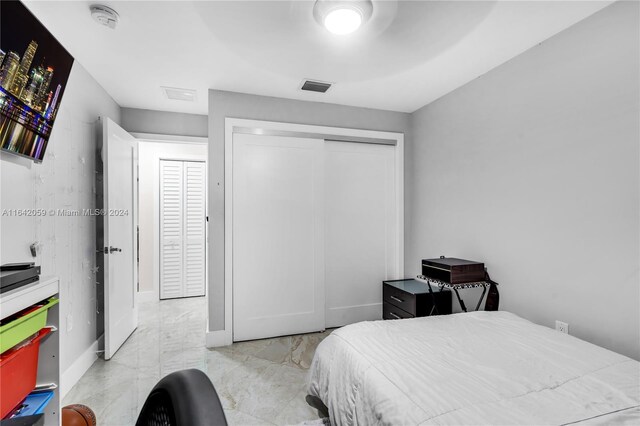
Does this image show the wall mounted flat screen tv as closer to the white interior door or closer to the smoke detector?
the smoke detector

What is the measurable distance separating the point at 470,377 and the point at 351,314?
2289mm

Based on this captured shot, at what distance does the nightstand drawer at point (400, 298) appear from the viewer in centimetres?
285

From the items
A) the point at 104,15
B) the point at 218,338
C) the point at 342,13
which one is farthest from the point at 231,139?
the point at 218,338

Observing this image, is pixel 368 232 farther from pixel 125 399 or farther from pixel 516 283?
pixel 125 399

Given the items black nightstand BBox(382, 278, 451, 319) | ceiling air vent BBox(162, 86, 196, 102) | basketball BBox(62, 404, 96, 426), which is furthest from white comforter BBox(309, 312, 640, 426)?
ceiling air vent BBox(162, 86, 196, 102)

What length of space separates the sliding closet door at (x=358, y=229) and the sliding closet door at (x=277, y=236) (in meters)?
0.16

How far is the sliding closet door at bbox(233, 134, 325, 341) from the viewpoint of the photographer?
3.16 meters

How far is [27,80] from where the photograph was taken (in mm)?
1599

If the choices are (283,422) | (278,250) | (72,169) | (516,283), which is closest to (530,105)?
(516,283)

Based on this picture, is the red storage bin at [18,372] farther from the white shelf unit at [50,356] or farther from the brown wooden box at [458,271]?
the brown wooden box at [458,271]

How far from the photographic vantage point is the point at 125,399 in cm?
218

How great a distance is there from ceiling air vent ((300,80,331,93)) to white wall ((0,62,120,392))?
1800 mm

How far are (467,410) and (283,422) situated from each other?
125cm

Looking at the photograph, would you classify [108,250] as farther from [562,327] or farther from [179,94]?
[562,327]
